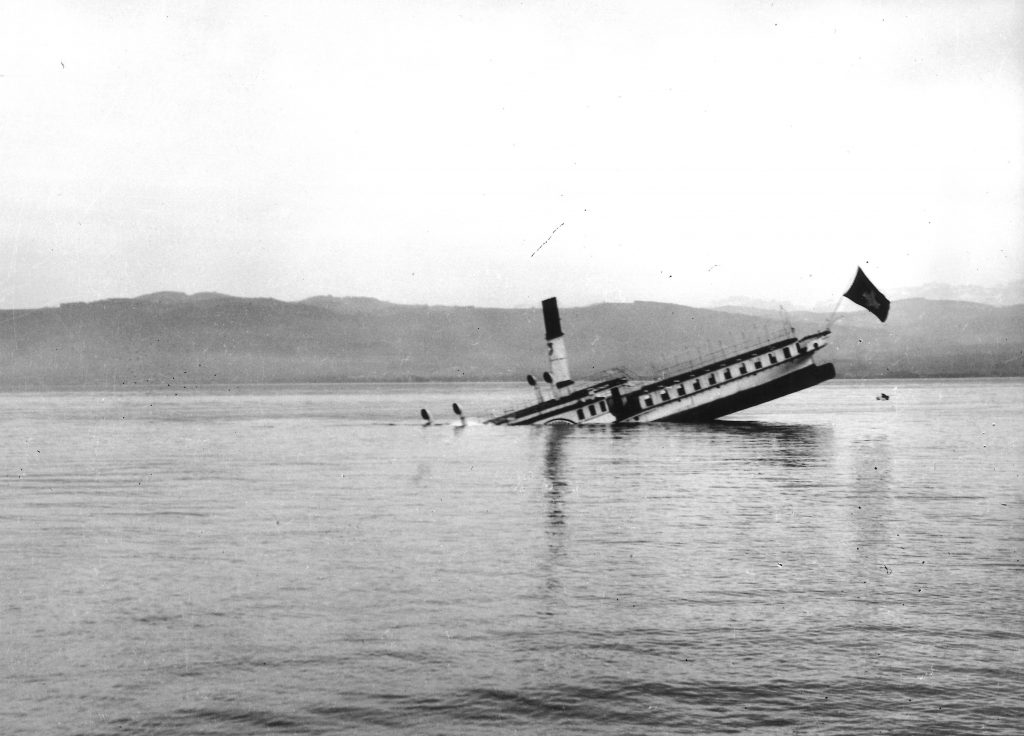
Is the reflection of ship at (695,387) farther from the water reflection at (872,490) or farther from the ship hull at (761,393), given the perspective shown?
the water reflection at (872,490)

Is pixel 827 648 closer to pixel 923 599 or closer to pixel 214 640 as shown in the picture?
pixel 923 599

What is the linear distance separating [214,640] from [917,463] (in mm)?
42336

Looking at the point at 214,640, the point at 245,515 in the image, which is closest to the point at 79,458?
the point at 245,515

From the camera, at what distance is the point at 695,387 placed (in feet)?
235

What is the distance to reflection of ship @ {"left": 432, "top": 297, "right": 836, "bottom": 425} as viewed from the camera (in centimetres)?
6831

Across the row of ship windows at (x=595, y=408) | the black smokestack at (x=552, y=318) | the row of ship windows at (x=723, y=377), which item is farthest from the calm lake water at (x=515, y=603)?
the black smokestack at (x=552, y=318)

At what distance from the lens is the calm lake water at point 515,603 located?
14414 millimetres

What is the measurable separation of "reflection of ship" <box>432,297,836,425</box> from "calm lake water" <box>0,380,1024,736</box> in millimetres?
22998

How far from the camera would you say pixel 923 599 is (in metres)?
20.7

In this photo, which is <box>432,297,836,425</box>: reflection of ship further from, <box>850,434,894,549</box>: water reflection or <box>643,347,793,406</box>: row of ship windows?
<box>850,434,894,549</box>: water reflection

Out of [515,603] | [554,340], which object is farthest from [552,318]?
Result: [515,603]

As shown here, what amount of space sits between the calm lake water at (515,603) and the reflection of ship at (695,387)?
2300 centimetres

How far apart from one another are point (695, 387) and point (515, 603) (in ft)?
173

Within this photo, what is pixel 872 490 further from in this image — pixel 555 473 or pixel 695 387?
pixel 695 387
